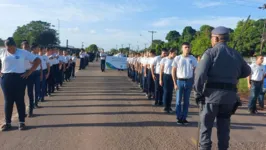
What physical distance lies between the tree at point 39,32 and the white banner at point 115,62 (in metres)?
80.7

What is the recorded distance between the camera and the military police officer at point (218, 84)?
15.9ft

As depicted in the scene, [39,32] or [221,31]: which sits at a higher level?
[39,32]

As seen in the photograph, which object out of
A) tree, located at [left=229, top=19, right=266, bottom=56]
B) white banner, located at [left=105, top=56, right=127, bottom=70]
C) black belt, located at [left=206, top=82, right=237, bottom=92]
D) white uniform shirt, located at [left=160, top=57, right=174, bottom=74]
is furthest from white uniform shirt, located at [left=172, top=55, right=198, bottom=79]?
tree, located at [left=229, top=19, right=266, bottom=56]

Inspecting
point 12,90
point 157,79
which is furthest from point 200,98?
point 157,79

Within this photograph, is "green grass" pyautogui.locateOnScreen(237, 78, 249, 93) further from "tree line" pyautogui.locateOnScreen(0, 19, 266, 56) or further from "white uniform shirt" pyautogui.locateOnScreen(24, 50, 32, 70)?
"white uniform shirt" pyautogui.locateOnScreen(24, 50, 32, 70)

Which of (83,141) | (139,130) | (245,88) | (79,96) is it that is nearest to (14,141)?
(83,141)

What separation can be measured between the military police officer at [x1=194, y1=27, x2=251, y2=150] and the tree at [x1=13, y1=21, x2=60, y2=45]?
105 meters

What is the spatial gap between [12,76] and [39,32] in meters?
109

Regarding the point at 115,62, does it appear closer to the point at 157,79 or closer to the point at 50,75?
the point at 50,75

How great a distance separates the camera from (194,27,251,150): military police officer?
4.84 metres

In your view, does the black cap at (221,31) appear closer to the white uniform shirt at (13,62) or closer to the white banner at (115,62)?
the white uniform shirt at (13,62)

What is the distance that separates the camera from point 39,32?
111 metres

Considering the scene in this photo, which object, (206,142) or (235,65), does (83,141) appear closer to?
(206,142)

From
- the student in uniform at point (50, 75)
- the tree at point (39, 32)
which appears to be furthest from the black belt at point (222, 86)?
the tree at point (39, 32)
